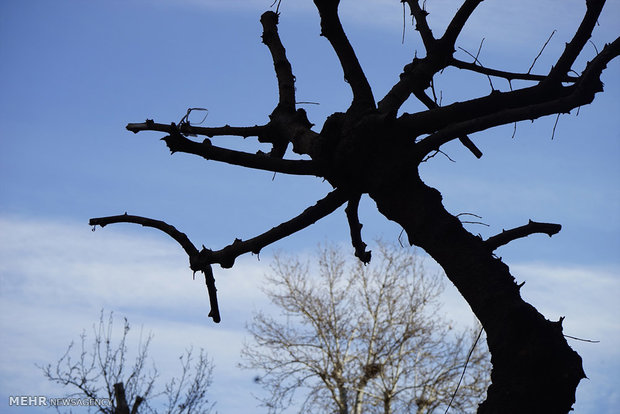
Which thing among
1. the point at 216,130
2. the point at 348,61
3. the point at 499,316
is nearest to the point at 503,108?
the point at 348,61

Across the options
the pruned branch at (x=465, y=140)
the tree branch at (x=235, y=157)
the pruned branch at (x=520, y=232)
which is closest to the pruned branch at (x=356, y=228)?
the tree branch at (x=235, y=157)

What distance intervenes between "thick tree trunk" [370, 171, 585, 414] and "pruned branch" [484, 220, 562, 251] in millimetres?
59

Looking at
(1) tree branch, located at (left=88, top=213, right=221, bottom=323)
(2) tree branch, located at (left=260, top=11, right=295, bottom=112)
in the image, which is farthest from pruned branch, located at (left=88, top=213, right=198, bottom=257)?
(2) tree branch, located at (left=260, top=11, right=295, bottom=112)

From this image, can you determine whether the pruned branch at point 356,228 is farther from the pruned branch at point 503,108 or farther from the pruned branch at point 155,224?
the pruned branch at point 155,224

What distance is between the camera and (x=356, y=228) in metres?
3.13

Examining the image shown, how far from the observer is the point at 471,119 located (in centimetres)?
244

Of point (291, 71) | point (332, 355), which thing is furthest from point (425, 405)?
point (291, 71)

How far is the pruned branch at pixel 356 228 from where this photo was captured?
2881 mm

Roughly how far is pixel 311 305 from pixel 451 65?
18.5 m

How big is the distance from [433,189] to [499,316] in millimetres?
588

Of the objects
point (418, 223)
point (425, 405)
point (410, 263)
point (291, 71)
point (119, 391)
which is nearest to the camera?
point (418, 223)

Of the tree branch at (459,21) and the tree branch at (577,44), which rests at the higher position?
the tree branch at (459,21)

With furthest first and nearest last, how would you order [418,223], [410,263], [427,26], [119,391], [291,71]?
[410,263] → [119,391] → [291,71] → [427,26] → [418,223]

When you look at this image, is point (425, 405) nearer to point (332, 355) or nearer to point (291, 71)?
point (332, 355)
